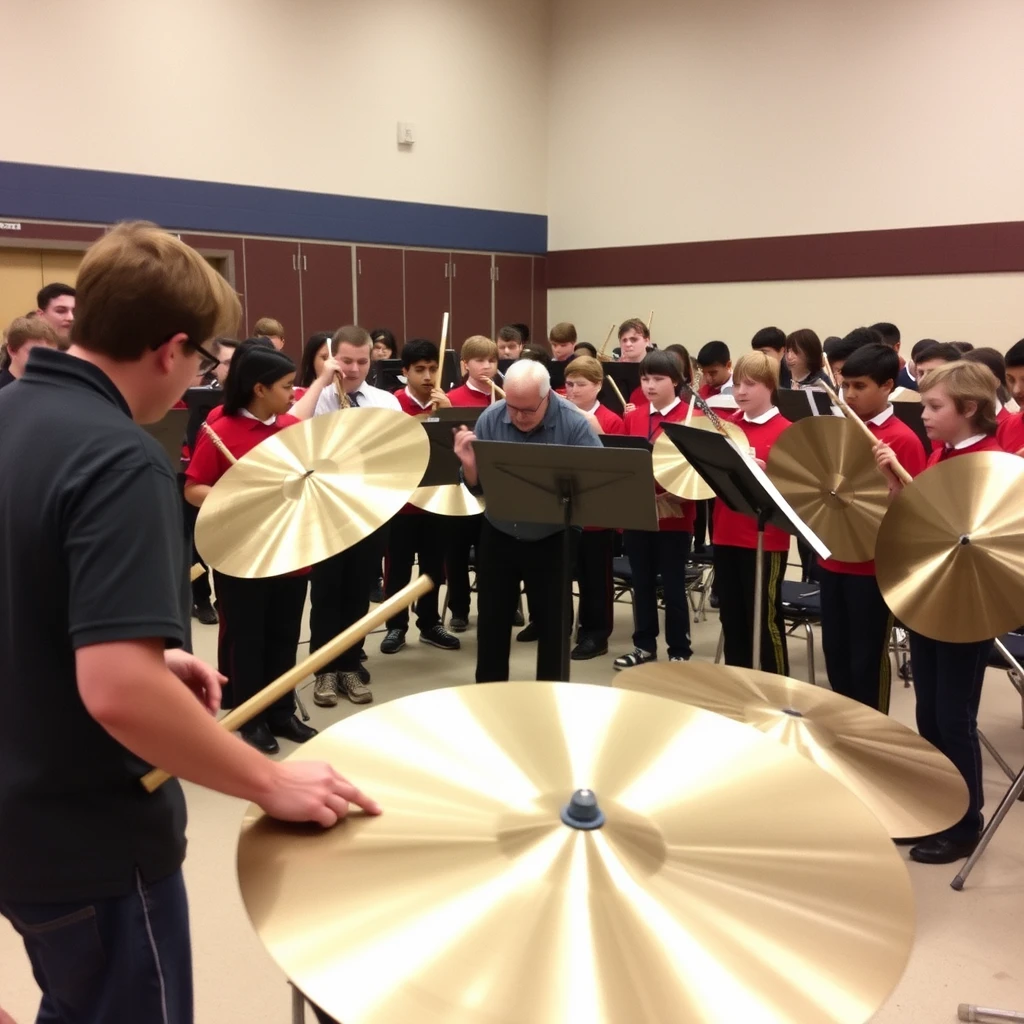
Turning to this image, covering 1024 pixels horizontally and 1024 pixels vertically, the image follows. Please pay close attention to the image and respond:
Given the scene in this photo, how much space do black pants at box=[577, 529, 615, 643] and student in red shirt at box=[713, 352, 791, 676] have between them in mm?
900

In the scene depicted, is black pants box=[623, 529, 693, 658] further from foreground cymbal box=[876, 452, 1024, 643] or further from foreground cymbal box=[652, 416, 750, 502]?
foreground cymbal box=[876, 452, 1024, 643]

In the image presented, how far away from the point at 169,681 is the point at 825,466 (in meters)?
2.24

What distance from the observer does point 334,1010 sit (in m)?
0.80

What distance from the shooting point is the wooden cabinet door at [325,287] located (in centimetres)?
958

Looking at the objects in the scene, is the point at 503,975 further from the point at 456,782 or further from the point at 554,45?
the point at 554,45

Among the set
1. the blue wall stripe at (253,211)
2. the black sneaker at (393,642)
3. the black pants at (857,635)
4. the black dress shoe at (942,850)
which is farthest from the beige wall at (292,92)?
the black dress shoe at (942,850)

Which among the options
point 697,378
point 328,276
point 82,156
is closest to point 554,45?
point 328,276

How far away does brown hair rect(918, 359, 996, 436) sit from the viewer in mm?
2773

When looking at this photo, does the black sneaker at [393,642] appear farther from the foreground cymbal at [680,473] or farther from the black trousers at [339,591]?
the foreground cymbal at [680,473]

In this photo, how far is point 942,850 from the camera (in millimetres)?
2893

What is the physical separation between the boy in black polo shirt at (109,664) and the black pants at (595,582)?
11.7 ft

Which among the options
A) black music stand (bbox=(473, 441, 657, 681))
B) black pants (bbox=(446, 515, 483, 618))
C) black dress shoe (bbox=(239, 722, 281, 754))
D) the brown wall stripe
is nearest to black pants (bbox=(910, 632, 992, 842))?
black music stand (bbox=(473, 441, 657, 681))

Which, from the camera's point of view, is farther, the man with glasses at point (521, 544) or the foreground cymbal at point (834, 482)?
the man with glasses at point (521, 544)

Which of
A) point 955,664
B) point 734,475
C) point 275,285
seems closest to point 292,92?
point 275,285
